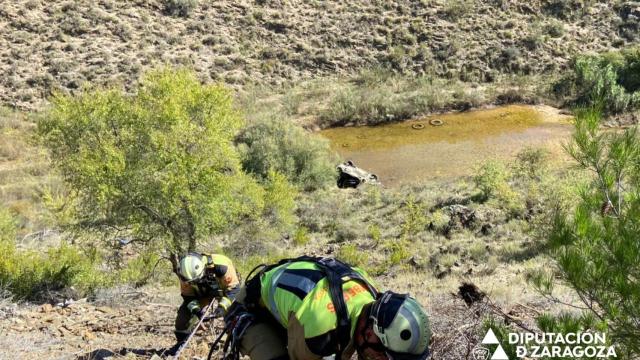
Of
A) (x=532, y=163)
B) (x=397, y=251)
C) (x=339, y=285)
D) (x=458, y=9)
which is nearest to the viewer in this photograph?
(x=339, y=285)

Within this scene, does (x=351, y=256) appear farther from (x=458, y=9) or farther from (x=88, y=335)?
(x=458, y=9)

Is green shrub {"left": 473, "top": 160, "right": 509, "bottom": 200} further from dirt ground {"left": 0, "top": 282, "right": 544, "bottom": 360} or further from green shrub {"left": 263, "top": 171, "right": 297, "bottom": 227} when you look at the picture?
dirt ground {"left": 0, "top": 282, "right": 544, "bottom": 360}

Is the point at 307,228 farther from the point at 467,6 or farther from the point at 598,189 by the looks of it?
the point at 467,6

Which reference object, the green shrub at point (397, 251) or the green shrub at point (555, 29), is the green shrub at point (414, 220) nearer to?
the green shrub at point (397, 251)

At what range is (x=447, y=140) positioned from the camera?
2767 centimetres

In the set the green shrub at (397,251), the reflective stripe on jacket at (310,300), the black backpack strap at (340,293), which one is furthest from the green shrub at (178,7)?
the black backpack strap at (340,293)

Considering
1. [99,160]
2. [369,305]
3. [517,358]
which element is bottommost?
[99,160]

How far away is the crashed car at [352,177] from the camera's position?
23406mm

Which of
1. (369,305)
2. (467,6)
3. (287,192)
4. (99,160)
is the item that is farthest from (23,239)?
(467,6)

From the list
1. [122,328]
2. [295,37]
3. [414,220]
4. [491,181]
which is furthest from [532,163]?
[295,37]

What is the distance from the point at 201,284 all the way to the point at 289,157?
17.5 metres

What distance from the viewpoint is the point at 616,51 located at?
111 ft

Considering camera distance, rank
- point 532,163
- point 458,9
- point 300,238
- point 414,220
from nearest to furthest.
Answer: point 300,238 → point 414,220 → point 532,163 → point 458,9

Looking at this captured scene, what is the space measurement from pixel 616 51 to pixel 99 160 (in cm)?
3301
